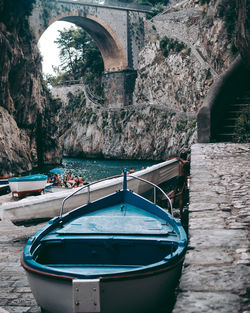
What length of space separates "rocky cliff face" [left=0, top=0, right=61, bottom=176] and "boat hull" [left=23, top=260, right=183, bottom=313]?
63.6ft

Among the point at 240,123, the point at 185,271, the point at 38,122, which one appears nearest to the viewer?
the point at 185,271

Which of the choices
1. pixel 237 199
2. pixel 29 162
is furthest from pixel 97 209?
pixel 29 162

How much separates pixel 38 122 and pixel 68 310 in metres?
29.0

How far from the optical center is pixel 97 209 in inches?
209

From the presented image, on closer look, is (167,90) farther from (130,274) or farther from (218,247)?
(218,247)

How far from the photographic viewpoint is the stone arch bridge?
34.5 m

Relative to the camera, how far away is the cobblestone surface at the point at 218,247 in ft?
6.50

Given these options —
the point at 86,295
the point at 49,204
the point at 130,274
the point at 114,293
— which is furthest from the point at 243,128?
the point at 86,295

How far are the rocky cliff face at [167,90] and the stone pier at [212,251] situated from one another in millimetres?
26788

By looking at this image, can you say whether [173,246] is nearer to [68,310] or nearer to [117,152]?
[68,310]

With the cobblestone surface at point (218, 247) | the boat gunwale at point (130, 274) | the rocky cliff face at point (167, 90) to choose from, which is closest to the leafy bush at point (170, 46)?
the rocky cliff face at point (167, 90)

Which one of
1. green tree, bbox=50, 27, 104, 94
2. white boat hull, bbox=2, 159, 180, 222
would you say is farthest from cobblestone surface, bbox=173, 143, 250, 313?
green tree, bbox=50, 27, 104, 94

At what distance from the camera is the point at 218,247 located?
8.88 ft

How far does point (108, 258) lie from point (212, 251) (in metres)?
1.63
